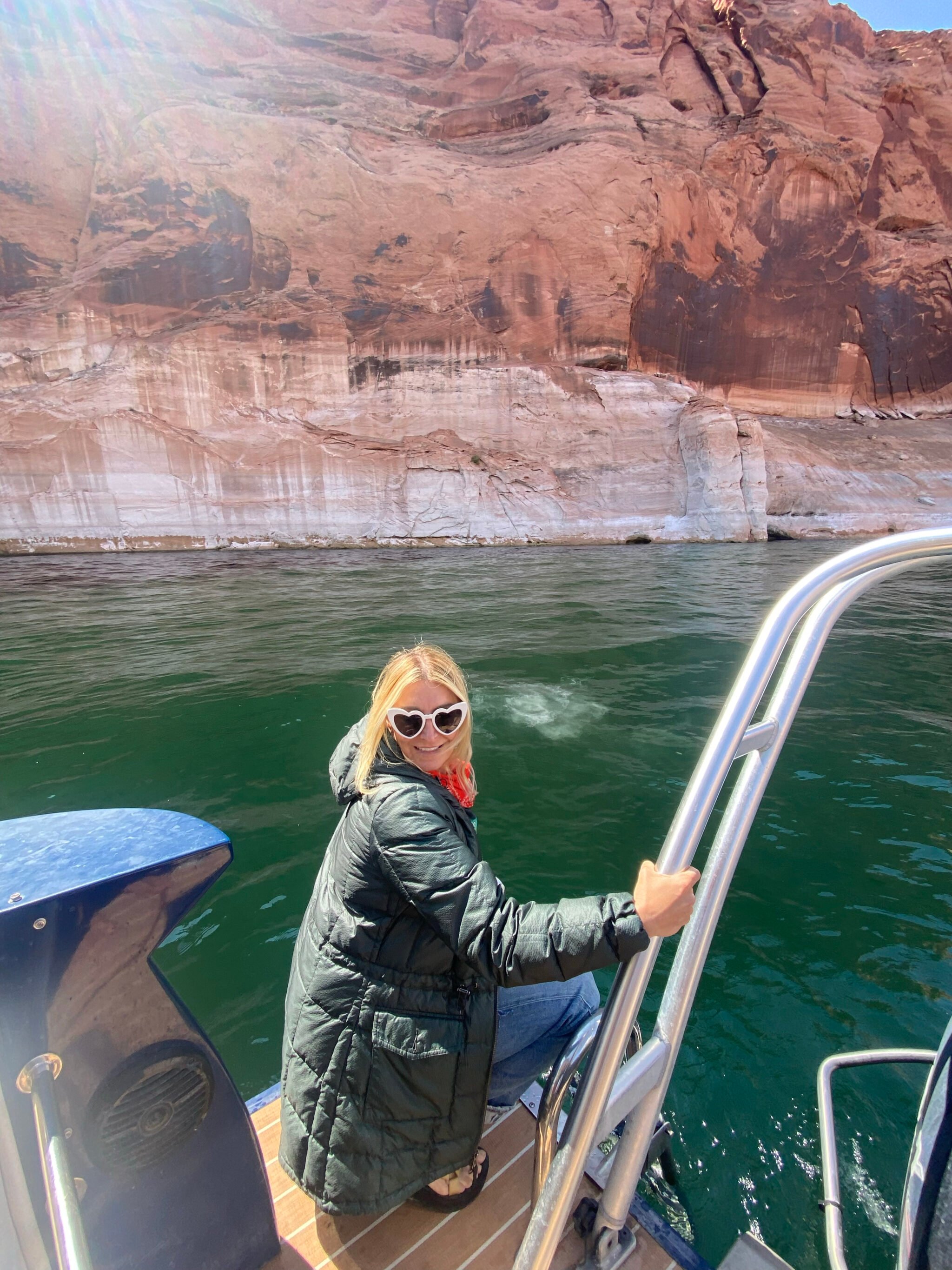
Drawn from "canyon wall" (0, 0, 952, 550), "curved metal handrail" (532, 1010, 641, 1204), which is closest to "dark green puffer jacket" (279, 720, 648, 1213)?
"curved metal handrail" (532, 1010, 641, 1204)

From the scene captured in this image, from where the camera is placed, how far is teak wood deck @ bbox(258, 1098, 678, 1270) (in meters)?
1.43

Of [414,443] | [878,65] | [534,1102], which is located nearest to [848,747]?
[534,1102]

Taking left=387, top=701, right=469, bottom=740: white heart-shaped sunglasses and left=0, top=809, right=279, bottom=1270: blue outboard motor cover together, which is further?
left=387, top=701, right=469, bottom=740: white heart-shaped sunglasses

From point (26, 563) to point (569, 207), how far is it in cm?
2202

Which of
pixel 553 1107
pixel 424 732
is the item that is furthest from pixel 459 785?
pixel 553 1107

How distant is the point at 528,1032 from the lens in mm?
1614

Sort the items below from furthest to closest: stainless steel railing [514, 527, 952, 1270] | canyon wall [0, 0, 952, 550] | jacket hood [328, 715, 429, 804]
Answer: canyon wall [0, 0, 952, 550]
jacket hood [328, 715, 429, 804]
stainless steel railing [514, 527, 952, 1270]

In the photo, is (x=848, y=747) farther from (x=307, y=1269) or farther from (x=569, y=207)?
(x=569, y=207)

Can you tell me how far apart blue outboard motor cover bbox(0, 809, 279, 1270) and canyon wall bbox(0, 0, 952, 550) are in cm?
2047

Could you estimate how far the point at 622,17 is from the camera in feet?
99.5

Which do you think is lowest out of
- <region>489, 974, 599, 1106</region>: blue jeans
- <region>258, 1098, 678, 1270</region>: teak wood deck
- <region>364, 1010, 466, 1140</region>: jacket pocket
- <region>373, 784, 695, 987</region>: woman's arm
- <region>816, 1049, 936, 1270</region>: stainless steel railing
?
<region>258, 1098, 678, 1270</region>: teak wood deck

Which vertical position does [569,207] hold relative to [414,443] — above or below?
above

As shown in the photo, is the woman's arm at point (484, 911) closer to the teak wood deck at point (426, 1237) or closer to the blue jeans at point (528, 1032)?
the blue jeans at point (528, 1032)

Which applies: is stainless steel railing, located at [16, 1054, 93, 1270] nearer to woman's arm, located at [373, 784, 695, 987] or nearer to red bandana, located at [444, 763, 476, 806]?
woman's arm, located at [373, 784, 695, 987]
